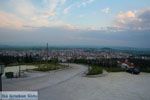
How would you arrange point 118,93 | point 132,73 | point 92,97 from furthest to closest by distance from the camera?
point 132,73 < point 118,93 < point 92,97

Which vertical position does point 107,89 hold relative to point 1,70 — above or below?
below

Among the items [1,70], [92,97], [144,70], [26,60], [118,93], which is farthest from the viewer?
[26,60]

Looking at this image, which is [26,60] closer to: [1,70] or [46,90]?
[46,90]

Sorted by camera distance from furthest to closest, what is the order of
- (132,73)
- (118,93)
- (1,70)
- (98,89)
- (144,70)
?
(144,70) → (132,73) → (98,89) → (118,93) → (1,70)

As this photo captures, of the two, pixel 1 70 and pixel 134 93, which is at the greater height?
pixel 1 70

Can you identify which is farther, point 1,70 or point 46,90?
point 46,90

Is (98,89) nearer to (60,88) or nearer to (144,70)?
(60,88)

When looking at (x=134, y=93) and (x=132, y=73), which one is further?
(x=132, y=73)

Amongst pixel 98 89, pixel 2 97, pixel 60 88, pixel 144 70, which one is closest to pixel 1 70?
pixel 2 97

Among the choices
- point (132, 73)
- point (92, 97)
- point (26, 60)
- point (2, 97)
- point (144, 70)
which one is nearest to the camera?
point (2, 97)

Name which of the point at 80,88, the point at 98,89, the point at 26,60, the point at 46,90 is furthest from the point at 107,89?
the point at 26,60
